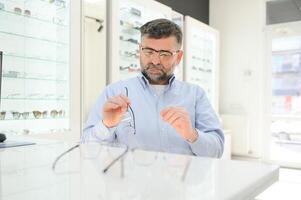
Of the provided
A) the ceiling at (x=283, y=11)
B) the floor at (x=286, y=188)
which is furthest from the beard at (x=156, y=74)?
the ceiling at (x=283, y=11)

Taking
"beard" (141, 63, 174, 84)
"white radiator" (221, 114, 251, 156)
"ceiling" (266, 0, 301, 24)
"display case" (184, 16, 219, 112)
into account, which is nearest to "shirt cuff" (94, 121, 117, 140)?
"beard" (141, 63, 174, 84)

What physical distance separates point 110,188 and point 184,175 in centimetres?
18

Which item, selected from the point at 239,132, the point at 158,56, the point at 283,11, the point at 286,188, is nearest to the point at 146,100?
the point at 158,56

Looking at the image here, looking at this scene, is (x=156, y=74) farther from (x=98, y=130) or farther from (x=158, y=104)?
(x=98, y=130)

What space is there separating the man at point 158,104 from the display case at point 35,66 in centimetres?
80

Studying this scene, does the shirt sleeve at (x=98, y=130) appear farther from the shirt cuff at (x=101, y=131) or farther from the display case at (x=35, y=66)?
the display case at (x=35, y=66)

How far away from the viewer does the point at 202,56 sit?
5176mm

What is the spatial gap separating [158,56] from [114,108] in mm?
579

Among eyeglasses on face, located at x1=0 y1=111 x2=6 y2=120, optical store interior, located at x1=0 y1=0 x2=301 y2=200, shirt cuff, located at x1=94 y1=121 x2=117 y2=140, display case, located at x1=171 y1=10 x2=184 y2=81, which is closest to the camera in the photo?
optical store interior, located at x1=0 y1=0 x2=301 y2=200

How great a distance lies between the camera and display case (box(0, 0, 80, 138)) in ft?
7.07

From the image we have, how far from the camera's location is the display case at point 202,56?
15.0 ft

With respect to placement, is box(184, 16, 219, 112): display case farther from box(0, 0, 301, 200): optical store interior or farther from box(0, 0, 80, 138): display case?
box(0, 0, 80, 138): display case

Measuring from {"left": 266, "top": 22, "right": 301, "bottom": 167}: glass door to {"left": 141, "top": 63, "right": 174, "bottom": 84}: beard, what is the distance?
13.8 ft

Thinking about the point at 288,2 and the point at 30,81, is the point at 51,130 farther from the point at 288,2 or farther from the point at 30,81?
the point at 288,2
